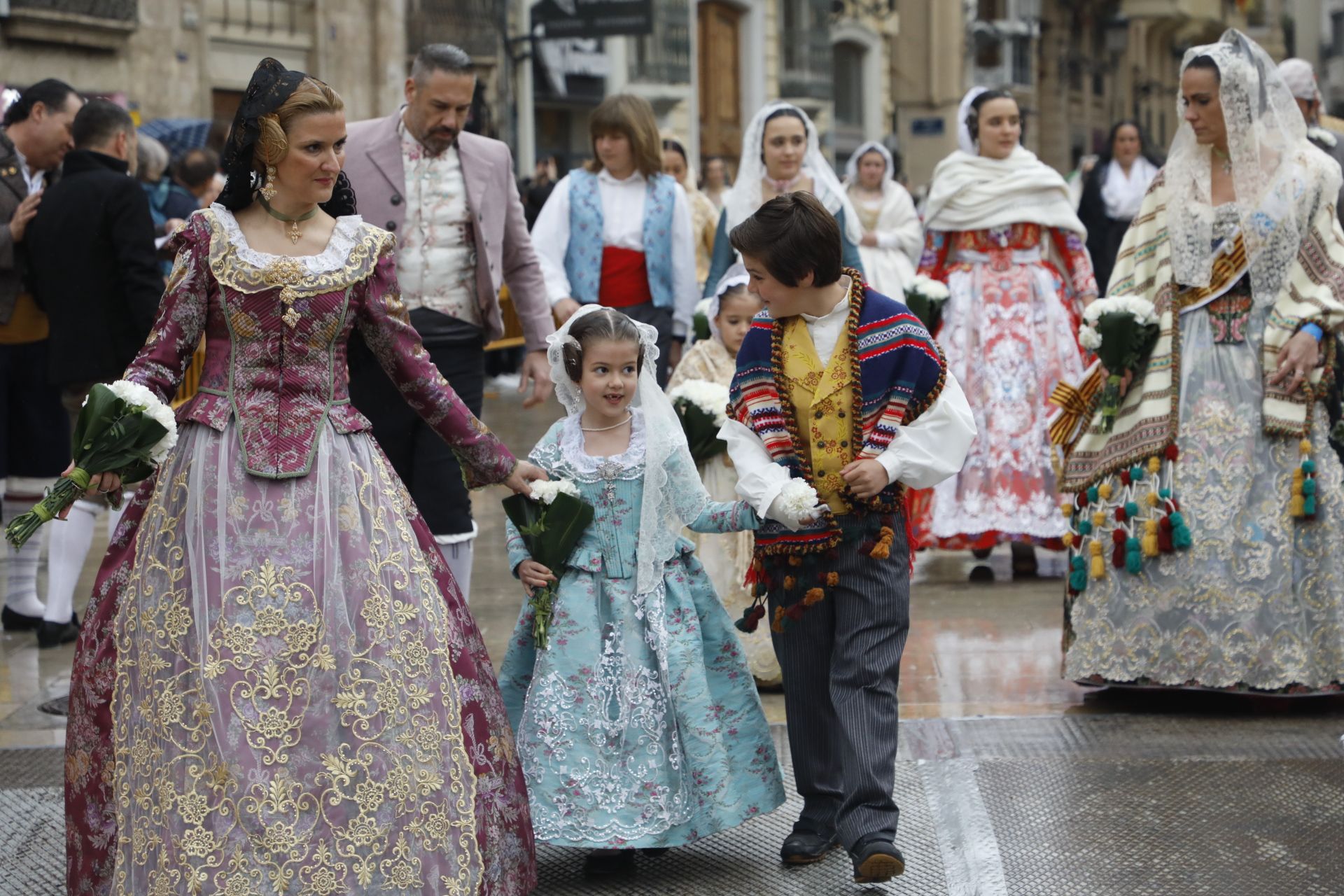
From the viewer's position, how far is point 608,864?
14.5 feet

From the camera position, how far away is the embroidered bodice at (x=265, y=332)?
12.9 ft

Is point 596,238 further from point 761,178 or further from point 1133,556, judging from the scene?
point 1133,556

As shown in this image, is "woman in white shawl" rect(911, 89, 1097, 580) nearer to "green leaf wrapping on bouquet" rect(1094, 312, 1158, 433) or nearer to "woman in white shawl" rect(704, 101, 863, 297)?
"woman in white shawl" rect(704, 101, 863, 297)

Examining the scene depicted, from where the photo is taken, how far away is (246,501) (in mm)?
3840

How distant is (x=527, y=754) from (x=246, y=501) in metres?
0.97

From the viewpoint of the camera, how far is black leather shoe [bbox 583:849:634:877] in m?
4.42

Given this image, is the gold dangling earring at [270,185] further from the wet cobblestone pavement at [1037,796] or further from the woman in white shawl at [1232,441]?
the woman in white shawl at [1232,441]

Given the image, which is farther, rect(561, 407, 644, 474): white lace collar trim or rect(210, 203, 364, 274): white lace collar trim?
rect(561, 407, 644, 474): white lace collar trim

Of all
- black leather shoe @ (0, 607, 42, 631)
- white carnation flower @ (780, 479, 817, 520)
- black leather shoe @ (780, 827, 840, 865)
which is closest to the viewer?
white carnation flower @ (780, 479, 817, 520)

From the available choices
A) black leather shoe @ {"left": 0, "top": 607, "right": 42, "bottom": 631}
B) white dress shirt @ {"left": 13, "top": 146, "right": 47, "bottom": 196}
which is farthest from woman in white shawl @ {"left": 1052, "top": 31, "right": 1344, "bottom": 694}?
white dress shirt @ {"left": 13, "top": 146, "right": 47, "bottom": 196}

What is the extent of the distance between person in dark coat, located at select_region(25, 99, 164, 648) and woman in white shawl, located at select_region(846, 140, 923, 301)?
4552mm

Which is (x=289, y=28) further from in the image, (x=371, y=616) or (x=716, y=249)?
(x=371, y=616)

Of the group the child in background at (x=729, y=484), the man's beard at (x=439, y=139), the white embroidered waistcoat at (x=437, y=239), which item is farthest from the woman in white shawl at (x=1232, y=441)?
the man's beard at (x=439, y=139)

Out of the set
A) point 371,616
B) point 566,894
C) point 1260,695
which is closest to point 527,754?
point 566,894
